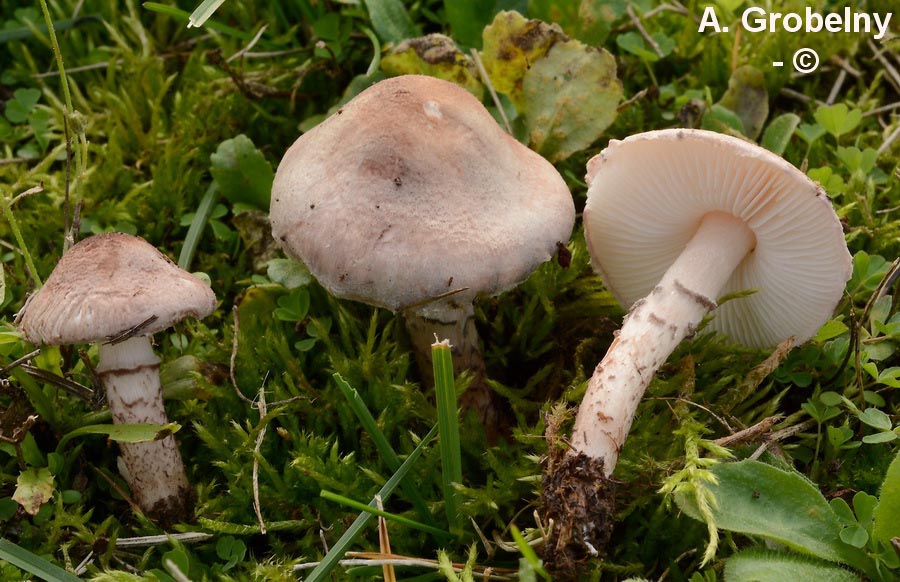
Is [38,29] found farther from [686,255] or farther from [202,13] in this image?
[686,255]

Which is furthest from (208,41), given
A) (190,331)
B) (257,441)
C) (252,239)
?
(257,441)

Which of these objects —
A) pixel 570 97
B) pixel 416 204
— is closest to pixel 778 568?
pixel 416 204

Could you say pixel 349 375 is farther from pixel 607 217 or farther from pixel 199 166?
pixel 199 166

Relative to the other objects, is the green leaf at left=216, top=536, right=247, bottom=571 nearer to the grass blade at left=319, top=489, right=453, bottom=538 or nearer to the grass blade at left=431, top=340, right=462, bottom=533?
the grass blade at left=319, top=489, right=453, bottom=538


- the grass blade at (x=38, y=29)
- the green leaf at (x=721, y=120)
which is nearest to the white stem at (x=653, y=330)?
the green leaf at (x=721, y=120)

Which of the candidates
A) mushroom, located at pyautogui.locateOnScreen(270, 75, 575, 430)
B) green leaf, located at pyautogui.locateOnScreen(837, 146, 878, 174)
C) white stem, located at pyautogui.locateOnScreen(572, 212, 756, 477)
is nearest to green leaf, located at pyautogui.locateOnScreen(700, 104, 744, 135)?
green leaf, located at pyautogui.locateOnScreen(837, 146, 878, 174)
